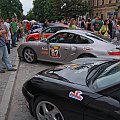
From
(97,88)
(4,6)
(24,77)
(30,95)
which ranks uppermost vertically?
(4,6)

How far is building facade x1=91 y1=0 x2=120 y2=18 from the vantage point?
45044 millimetres

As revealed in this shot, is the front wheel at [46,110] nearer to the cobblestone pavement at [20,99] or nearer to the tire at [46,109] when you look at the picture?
the tire at [46,109]

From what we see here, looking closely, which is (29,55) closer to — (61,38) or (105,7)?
(61,38)

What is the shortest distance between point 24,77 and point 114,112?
4.57m

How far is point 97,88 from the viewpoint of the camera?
9.98 ft

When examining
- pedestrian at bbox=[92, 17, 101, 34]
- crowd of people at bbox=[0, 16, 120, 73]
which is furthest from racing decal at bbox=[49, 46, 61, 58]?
pedestrian at bbox=[92, 17, 101, 34]

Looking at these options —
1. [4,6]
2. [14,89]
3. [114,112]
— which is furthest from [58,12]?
[114,112]

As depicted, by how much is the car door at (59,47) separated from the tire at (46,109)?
4.09 meters

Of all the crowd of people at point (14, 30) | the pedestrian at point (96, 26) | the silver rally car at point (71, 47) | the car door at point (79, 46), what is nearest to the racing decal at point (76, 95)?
the silver rally car at point (71, 47)

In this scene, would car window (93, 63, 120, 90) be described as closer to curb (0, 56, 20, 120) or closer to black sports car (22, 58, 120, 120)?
black sports car (22, 58, 120, 120)

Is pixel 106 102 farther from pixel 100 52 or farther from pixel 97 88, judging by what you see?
pixel 100 52

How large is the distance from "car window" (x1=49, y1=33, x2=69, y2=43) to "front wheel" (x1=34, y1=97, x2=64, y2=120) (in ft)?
14.2

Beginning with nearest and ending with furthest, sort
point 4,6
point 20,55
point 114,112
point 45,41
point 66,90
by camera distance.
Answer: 1. point 114,112
2. point 66,90
3. point 45,41
4. point 20,55
5. point 4,6

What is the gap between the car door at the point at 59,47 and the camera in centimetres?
777
